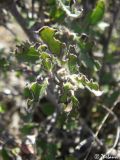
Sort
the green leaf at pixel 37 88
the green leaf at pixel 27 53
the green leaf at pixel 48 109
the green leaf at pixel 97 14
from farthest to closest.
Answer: the green leaf at pixel 48 109 < the green leaf at pixel 97 14 < the green leaf at pixel 27 53 < the green leaf at pixel 37 88

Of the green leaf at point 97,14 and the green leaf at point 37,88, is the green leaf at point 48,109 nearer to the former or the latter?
the green leaf at point 97,14

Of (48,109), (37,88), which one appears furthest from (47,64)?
(48,109)

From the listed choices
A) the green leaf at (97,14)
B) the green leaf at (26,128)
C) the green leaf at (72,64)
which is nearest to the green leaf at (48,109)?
Answer: the green leaf at (26,128)

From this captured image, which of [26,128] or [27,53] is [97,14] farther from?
[26,128]

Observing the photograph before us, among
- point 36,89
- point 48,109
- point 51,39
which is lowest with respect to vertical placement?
point 36,89

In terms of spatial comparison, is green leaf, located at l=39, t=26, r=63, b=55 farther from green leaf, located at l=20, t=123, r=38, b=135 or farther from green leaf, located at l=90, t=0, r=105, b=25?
green leaf, located at l=20, t=123, r=38, b=135
